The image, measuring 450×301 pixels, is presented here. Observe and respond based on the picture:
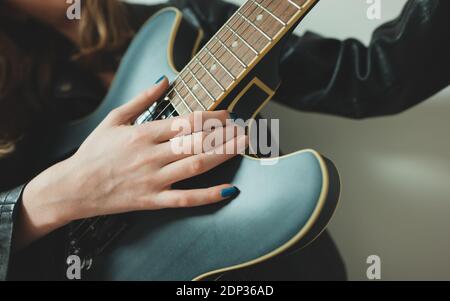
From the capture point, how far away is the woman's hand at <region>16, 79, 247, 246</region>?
0.44 m

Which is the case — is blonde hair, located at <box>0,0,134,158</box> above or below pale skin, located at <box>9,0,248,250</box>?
above

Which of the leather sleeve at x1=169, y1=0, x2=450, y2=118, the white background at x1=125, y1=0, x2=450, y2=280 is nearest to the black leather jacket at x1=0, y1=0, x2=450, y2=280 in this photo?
the leather sleeve at x1=169, y1=0, x2=450, y2=118

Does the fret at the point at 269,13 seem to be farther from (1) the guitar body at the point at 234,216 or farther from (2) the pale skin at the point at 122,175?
(2) the pale skin at the point at 122,175

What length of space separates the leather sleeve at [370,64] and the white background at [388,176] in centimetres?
13

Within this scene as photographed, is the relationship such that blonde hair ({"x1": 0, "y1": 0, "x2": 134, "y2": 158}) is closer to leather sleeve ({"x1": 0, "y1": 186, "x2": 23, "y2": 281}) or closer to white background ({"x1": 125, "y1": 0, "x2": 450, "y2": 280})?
leather sleeve ({"x1": 0, "y1": 186, "x2": 23, "y2": 281})

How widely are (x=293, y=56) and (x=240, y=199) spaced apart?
302mm

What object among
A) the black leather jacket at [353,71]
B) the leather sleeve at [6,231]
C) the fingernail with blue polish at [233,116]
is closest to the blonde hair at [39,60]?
the black leather jacket at [353,71]

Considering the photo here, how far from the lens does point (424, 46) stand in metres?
0.44

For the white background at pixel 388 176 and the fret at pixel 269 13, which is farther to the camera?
the white background at pixel 388 176

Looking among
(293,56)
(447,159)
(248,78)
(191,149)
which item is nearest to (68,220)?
(191,149)

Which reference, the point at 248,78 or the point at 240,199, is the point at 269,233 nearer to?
the point at 240,199

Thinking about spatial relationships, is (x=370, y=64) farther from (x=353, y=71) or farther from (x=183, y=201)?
(x=183, y=201)

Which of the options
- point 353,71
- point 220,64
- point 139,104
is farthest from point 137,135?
point 353,71

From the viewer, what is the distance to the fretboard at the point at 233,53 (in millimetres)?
406
